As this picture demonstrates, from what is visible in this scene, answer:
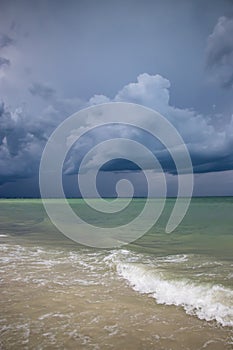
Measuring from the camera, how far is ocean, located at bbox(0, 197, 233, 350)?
5.99m

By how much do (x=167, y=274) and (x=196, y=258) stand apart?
10.9 ft

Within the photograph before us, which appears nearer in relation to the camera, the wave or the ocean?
the ocean

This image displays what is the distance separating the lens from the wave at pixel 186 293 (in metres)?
7.32

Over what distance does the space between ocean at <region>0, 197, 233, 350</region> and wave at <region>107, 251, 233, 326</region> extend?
2 cm

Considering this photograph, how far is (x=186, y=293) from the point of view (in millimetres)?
8734

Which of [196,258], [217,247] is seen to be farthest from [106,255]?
[217,247]

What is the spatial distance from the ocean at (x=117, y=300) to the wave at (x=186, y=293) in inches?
0.9

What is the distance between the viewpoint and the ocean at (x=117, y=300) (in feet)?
19.7

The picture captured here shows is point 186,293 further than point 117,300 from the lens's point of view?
Yes

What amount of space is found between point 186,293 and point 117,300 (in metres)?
2.12

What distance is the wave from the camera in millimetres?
7321

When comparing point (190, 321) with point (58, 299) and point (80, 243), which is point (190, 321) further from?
point (80, 243)

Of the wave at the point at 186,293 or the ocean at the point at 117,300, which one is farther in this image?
the wave at the point at 186,293

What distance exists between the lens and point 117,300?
8.21m
